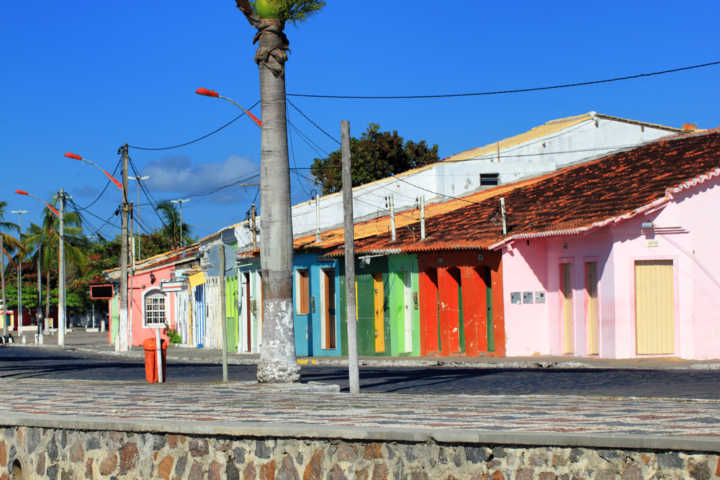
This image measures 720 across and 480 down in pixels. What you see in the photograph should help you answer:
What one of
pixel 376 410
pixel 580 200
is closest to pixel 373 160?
pixel 580 200

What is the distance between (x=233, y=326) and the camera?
42.3 meters

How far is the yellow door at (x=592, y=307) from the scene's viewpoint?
28188mm

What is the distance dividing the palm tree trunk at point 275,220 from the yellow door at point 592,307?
11.4 metres

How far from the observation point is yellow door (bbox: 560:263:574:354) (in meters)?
29.6

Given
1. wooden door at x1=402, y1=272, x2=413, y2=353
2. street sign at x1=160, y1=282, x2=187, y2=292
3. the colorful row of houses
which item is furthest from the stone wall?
street sign at x1=160, y1=282, x2=187, y2=292

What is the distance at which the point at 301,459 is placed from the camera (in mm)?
9219

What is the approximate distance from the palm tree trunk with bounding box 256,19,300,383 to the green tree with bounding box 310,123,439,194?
151ft

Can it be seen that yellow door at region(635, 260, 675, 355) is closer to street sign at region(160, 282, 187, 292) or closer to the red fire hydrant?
the red fire hydrant

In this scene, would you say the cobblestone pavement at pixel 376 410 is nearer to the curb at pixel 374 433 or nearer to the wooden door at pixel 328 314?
the curb at pixel 374 433

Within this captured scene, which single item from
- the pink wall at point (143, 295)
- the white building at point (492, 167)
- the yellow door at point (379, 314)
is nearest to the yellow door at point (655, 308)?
the yellow door at point (379, 314)

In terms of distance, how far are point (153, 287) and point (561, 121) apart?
23.6m

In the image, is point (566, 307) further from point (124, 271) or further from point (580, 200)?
point (124, 271)

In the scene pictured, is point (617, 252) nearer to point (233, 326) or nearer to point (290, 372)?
point (290, 372)

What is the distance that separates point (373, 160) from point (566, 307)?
37.3 meters
